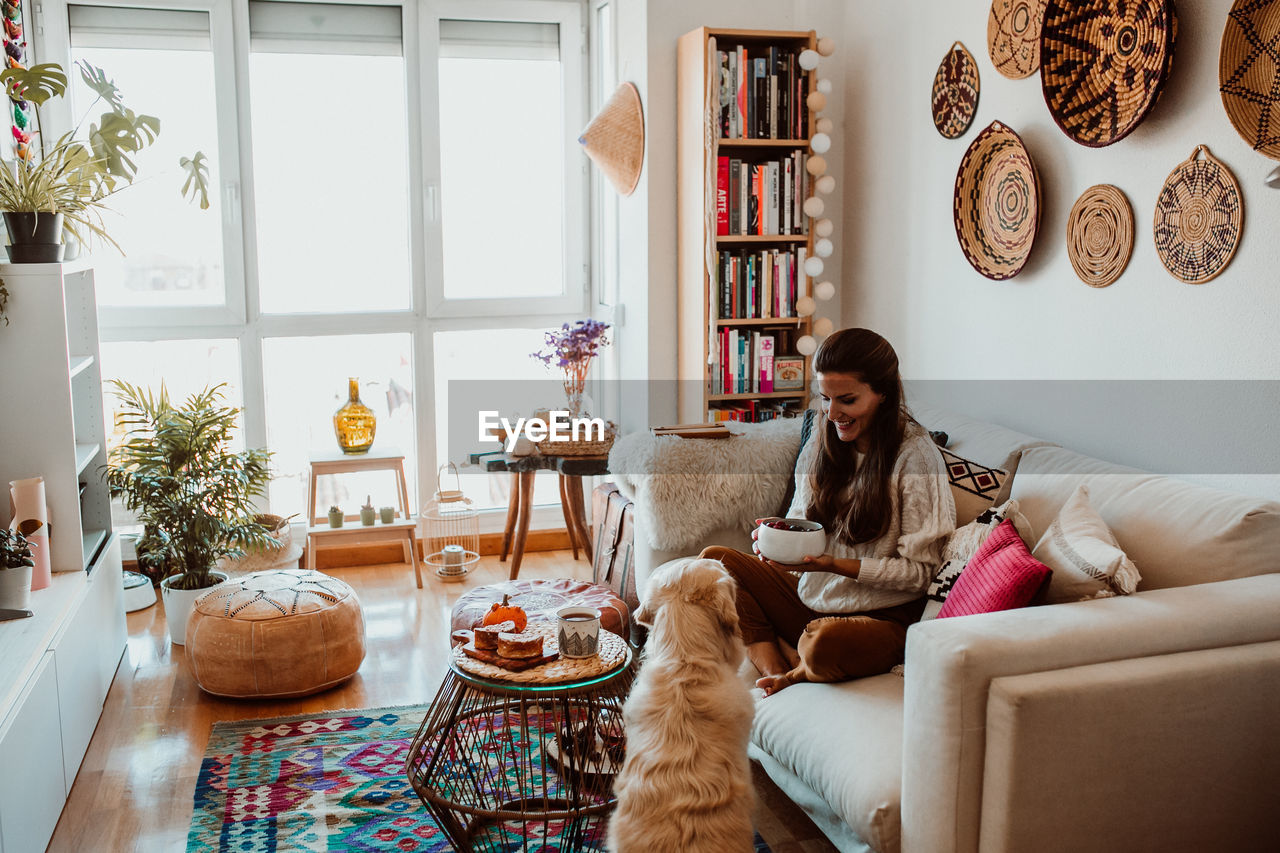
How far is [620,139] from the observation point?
13.0 ft

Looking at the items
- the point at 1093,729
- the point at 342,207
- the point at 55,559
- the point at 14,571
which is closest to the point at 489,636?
the point at 1093,729

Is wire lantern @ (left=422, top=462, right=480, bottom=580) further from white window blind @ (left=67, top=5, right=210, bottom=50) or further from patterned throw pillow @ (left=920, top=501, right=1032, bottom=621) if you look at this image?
patterned throw pillow @ (left=920, top=501, right=1032, bottom=621)

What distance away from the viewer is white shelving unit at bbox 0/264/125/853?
2248 mm

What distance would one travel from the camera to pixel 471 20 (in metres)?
4.41

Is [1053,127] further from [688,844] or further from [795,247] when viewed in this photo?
[688,844]

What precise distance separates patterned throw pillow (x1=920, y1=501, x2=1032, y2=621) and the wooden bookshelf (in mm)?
1454

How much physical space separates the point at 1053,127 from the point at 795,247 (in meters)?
1.13

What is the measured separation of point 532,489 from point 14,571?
2.09 m

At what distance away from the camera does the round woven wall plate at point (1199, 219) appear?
228cm

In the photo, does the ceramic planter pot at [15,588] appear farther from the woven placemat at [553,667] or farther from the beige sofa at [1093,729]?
the beige sofa at [1093,729]

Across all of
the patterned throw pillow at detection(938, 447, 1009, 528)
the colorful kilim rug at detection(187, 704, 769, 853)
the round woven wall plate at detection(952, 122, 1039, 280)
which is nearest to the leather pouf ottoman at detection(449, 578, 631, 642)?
the colorful kilim rug at detection(187, 704, 769, 853)

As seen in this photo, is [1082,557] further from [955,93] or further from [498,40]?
[498,40]

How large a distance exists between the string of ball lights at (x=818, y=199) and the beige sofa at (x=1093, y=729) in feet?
6.17

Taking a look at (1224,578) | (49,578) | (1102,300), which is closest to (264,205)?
(49,578)
